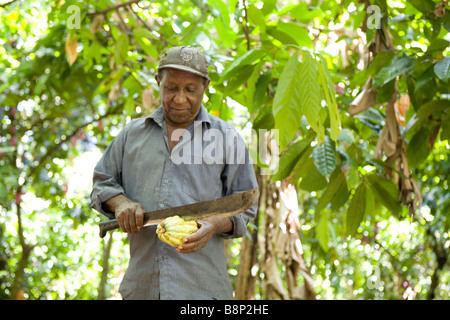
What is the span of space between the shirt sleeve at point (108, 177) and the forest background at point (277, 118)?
0.46m

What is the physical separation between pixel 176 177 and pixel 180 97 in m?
0.22

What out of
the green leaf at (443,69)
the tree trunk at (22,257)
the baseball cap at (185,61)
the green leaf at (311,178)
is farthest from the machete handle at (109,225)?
the tree trunk at (22,257)

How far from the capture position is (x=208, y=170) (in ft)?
5.00

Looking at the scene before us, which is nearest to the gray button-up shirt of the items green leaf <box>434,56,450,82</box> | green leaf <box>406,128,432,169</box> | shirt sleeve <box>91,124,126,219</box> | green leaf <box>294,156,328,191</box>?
shirt sleeve <box>91,124,126,219</box>

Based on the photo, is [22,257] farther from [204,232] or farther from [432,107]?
[432,107]

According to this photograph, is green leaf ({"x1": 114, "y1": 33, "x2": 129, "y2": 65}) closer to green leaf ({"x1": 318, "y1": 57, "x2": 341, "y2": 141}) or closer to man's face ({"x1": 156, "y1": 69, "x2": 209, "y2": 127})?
man's face ({"x1": 156, "y1": 69, "x2": 209, "y2": 127})

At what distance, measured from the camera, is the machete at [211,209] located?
1.29 m

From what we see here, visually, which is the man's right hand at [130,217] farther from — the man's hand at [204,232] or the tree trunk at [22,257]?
the tree trunk at [22,257]

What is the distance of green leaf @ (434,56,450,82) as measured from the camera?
162cm

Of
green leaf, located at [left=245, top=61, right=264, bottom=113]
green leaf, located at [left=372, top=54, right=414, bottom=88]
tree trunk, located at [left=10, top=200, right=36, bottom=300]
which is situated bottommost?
tree trunk, located at [left=10, top=200, right=36, bottom=300]

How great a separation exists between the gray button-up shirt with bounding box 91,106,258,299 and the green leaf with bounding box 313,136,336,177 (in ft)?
1.10

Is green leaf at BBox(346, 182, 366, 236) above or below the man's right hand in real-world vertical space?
below

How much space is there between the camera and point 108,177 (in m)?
1.53
